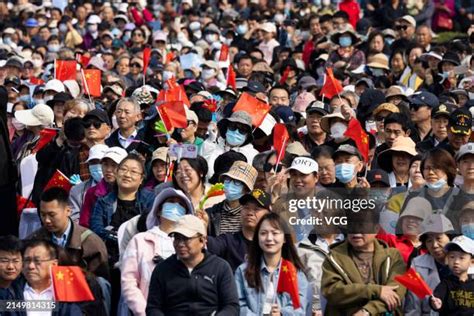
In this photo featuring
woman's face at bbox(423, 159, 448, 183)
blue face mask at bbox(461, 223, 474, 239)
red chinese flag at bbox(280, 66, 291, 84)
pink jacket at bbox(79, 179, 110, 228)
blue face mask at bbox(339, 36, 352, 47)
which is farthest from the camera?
blue face mask at bbox(339, 36, 352, 47)

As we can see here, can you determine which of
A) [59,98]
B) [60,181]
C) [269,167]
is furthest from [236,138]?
[59,98]

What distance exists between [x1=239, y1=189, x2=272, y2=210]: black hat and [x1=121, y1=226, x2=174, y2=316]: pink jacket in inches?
27.6

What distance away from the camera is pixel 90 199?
13.7 m

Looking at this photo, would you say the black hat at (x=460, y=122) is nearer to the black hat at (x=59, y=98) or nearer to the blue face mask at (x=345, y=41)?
the black hat at (x=59, y=98)

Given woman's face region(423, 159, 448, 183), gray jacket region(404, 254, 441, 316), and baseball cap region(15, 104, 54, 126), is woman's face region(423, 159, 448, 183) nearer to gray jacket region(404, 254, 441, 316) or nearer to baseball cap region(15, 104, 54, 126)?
gray jacket region(404, 254, 441, 316)

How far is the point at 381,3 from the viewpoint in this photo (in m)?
29.8

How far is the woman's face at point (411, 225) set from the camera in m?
12.3

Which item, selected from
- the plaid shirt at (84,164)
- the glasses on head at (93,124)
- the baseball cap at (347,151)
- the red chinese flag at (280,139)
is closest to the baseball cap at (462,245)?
the baseball cap at (347,151)

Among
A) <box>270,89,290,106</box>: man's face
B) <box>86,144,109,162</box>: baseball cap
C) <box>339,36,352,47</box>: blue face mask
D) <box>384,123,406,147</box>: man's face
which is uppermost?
<box>339,36,352,47</box>: blue face mask

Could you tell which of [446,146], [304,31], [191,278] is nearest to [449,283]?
[191,278]

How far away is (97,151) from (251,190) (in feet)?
7.54

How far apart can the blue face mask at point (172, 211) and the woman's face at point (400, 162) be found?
267cm

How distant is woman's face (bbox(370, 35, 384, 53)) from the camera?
72.2 feet

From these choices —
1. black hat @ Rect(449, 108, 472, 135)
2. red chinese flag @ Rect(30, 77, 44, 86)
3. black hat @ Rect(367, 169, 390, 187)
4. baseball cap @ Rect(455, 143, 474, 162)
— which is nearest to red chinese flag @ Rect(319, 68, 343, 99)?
black hat @ Rect(449, 108, 472, 135)
